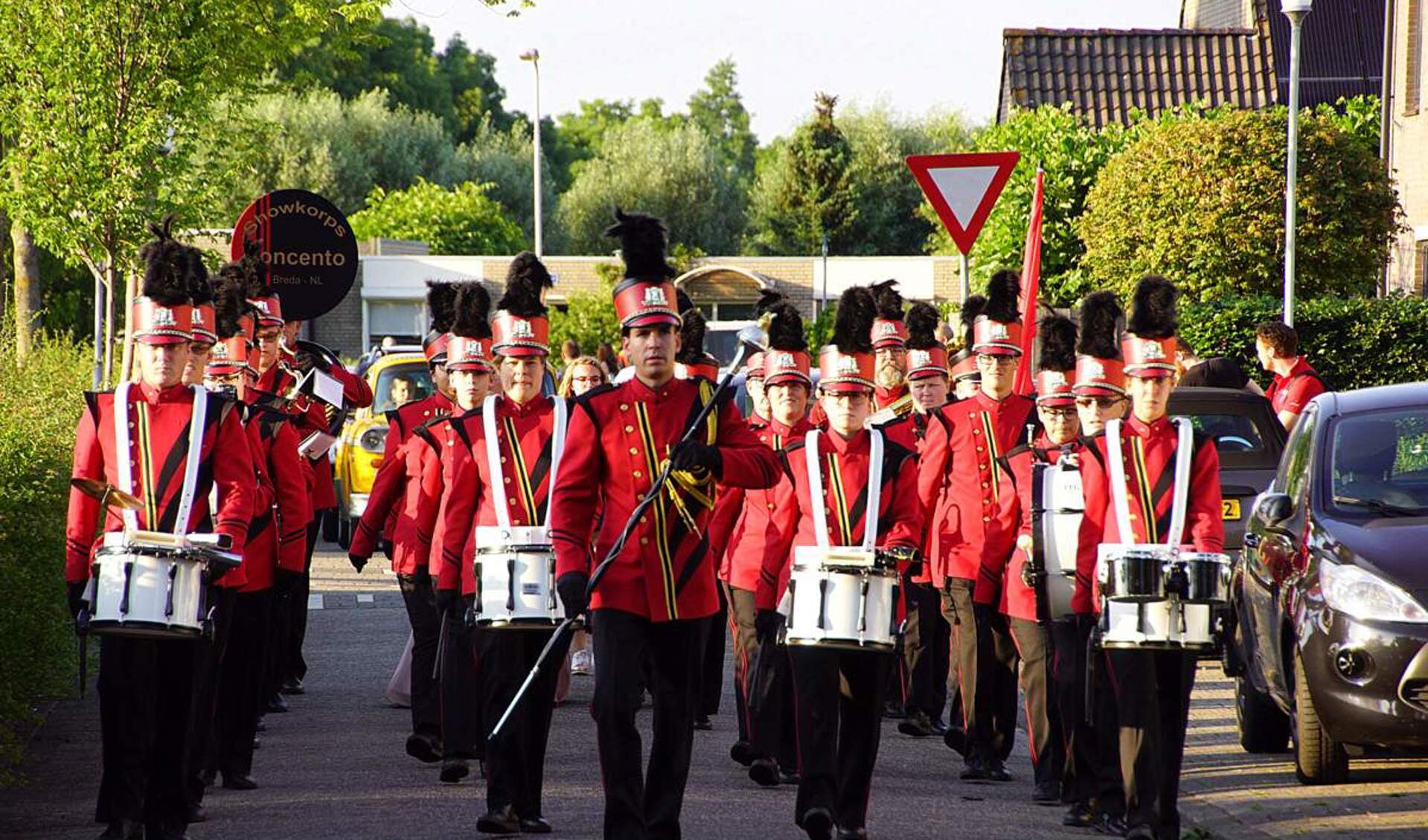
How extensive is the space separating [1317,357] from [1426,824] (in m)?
13.3

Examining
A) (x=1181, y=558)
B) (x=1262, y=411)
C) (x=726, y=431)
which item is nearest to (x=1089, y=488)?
(x=1181, y=558)

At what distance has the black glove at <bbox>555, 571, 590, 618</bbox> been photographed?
7.88m

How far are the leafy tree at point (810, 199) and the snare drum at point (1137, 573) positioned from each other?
7300 cm

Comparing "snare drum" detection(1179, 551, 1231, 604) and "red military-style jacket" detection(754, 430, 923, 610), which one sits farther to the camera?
"red military-style jacket" detection(754, 430, 923, 610)

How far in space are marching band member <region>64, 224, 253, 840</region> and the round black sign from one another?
7690 mm

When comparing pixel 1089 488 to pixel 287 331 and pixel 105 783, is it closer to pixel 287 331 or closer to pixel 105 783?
pixel 105 783

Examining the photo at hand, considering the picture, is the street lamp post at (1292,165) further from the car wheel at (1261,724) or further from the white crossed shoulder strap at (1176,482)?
the white crossed shoulder strap at (1176,482)

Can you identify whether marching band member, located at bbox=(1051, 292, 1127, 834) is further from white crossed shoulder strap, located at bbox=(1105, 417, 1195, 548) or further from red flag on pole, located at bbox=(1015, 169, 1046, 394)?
red flag on pole, located at bbox=(1015, 169, 1046, 394)

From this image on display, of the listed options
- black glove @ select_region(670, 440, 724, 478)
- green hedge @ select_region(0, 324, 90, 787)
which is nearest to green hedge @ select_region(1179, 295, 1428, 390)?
green hedge @ select_region(0, 324, 90, 787)

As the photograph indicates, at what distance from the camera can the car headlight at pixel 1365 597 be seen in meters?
9.46

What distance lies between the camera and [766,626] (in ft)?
34.7

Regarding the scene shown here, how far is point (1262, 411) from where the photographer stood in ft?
49.4

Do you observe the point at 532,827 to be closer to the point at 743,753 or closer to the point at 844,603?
the point at 844,603

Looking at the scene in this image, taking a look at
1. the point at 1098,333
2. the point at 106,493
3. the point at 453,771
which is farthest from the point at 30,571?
the point at 1098,333
